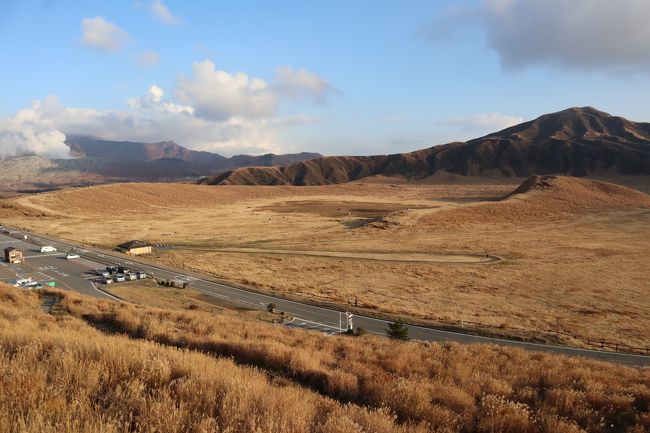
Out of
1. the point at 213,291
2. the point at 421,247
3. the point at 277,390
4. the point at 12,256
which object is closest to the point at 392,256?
the point at 421,247

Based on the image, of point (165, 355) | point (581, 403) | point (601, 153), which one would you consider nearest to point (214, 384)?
point (165, 355)

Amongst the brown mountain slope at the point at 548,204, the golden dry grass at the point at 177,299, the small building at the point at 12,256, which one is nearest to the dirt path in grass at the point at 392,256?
the small building at the point at 12,256

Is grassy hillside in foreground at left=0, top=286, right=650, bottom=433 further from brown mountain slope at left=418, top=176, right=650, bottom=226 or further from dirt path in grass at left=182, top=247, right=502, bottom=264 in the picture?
brown mountain slope at left=418, top=176, right=650, bottom=226

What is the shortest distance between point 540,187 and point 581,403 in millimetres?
123776

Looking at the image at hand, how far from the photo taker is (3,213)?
10419 cm

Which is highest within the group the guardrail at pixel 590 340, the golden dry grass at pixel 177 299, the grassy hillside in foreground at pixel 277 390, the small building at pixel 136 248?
the grassy hillside in foreground at pixel 277 390

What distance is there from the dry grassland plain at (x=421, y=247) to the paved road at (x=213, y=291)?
271cm

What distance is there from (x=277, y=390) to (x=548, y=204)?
115 metres

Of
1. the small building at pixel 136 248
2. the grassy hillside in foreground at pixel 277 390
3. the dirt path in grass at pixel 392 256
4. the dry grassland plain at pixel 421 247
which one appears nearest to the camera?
the grassy hillside in foreground at pixel 277 390

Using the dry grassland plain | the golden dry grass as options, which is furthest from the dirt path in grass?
the golden dry grass

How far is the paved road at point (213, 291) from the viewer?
2667 cm

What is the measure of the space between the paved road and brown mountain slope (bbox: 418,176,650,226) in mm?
58738

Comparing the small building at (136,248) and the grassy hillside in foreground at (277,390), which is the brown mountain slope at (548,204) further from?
the grassy hillside in foreground at (277,390)

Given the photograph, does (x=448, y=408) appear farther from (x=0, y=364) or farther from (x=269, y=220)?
(x=269, y=220)
